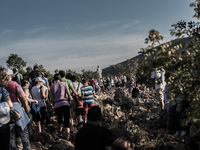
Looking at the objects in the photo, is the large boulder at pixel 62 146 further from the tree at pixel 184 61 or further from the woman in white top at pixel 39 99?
the tree at pixel 184 61

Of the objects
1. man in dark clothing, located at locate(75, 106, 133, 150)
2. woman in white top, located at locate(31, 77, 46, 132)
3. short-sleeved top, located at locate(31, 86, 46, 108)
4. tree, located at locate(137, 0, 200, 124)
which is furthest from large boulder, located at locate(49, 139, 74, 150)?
tree, located at locate(137, 0, 200, 124)

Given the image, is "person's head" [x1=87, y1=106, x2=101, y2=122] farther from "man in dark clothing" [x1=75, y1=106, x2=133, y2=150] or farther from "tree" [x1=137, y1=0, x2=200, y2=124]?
"tree" [x1=137, y1=0, x2=200, y2=124]

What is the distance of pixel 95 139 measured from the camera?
295 cm

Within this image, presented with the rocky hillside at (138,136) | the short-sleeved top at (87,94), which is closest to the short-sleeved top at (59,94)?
the rocky hillside at (138,136)

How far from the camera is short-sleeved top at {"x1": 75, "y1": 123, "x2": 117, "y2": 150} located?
293 centimetres

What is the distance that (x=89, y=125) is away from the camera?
3.08 meters

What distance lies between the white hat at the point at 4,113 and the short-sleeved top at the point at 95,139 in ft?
3.99

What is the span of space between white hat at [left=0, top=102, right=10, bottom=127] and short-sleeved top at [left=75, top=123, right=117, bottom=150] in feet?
3.99

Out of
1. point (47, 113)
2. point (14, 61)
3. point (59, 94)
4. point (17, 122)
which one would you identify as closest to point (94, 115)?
point (17, 122)

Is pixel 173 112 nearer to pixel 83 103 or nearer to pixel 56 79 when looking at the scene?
pixel 83 103

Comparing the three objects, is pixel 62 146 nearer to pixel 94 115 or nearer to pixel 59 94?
pixel 59 94

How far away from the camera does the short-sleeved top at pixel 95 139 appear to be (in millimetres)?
2930

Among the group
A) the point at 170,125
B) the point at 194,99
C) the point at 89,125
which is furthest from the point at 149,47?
the point at 170,125

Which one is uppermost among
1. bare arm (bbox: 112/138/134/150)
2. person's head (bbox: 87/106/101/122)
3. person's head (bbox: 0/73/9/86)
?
person's head (bbox: 0/73/9/86)
